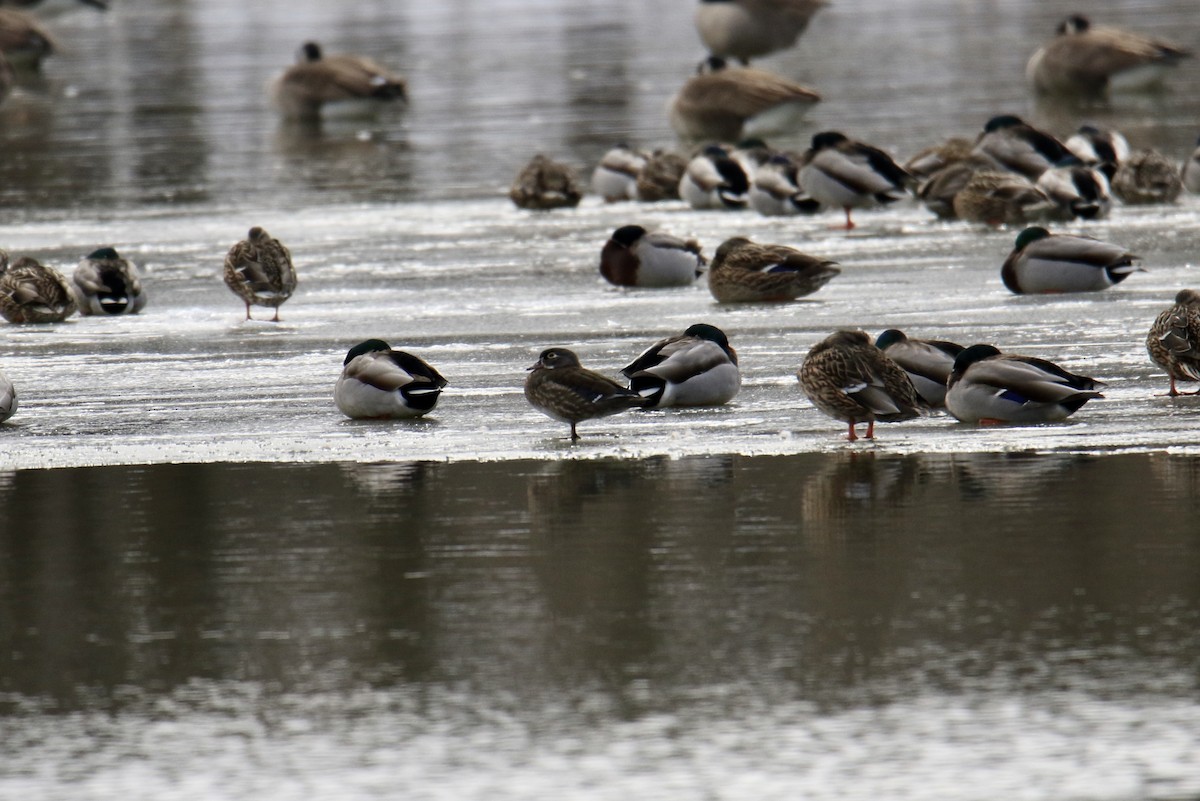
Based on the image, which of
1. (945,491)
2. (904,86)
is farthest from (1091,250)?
(904,86)

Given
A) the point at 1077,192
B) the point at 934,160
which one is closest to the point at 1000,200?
the point at 1077,192

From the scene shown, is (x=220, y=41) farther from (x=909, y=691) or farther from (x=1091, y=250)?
(x=909, y=691)

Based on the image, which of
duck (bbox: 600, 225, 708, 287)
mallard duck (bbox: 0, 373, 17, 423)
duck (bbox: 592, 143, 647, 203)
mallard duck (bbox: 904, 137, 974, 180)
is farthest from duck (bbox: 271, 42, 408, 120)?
mallard duck (bbox: 0, 373, 17, 423)

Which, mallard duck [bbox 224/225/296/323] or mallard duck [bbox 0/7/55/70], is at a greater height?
mallard duck [bbox 0/7/55/70]

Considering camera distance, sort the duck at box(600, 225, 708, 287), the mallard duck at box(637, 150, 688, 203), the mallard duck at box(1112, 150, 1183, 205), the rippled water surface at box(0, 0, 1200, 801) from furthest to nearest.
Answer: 1. the mallard duck at box(637, 150, 688, 203)
2. the mallard duck at box(1112, 150, 1183, 205)
3. the duck at box(600, 225, 708, 287)
4. the rippled water surface at box(0, 0, 1200, 801)

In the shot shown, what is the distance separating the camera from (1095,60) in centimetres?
2719

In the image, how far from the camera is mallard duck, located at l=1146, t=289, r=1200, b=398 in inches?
386

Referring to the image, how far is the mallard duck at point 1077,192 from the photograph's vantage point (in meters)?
16.6

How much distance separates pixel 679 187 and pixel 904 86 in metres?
11.2

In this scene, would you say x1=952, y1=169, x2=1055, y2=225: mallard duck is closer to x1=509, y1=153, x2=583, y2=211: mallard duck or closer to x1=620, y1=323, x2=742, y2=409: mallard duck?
x1=509, y1=153, x2=583, y2=211: mallard duck

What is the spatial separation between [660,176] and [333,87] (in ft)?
35.2

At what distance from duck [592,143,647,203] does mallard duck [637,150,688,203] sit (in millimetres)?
114

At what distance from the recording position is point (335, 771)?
5.57m

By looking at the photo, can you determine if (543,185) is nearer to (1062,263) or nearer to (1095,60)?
(1062,263)
